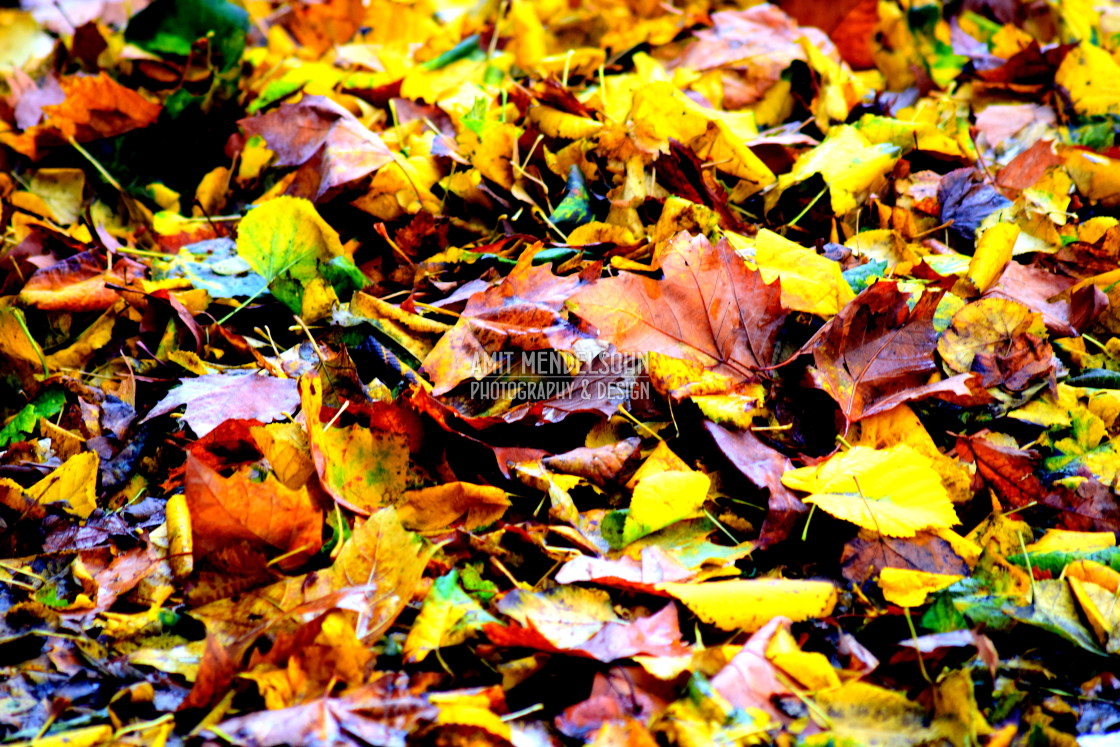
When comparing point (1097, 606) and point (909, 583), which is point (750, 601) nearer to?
point (909, 583)

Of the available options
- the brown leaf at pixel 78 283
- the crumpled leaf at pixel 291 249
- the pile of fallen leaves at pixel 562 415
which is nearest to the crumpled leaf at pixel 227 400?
the pile of fallen leaves at pixel 562 415

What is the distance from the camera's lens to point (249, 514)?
1145mm

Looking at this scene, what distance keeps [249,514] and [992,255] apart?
1.29 m

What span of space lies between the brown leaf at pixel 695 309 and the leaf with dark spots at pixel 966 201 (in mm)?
570

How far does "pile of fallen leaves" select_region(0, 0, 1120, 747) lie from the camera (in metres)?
1.05

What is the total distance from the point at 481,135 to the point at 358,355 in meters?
0.53

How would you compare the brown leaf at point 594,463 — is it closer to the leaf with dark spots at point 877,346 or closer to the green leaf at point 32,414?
the leaf with dark spots at point 877,346

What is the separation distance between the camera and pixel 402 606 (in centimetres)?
110

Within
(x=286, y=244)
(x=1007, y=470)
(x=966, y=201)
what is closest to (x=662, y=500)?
(x=1007, y=470)

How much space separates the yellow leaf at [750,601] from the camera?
110cm

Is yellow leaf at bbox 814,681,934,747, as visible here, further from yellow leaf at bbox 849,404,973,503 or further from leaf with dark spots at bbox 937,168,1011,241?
leaf with dark spots at bbox 937,168,1011,241

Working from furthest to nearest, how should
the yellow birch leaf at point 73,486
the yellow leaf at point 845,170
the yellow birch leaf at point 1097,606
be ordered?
1. the yellow leaf at point 845,170
2. the yellow birch leaf at point 73,486
3. the yellow birch leaf at point 1097,606

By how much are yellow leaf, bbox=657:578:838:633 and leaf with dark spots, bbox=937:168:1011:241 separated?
91cm

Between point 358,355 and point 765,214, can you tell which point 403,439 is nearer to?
point 358,355
